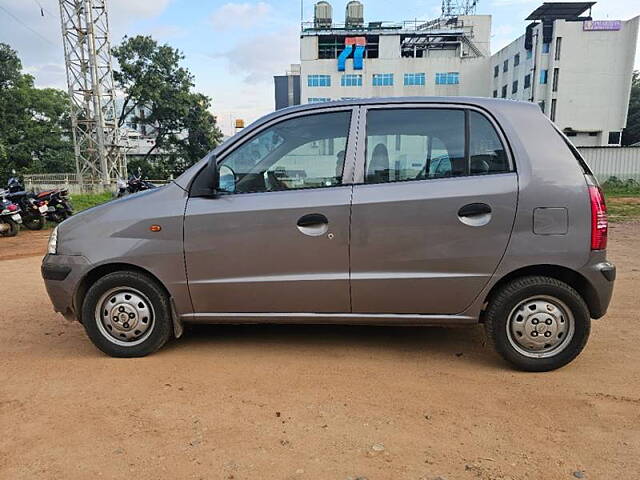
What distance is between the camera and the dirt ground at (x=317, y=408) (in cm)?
230

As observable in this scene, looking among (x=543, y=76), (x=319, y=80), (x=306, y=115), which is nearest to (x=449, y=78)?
(x=543, y=76)

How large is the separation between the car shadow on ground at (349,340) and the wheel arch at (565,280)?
0.62m

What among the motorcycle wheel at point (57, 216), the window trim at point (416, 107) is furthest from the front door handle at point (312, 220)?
the motorcycle wheel at point (57, 216)

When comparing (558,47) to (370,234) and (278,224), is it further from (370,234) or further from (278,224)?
(278,224)

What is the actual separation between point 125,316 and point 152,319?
0.66 ft

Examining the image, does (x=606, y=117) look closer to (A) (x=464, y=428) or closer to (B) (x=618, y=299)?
(B) (x=618, y=299)

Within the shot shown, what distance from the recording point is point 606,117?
144ft

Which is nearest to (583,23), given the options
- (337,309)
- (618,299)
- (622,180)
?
(622,180)

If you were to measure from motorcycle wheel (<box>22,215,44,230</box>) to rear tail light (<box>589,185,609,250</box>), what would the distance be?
12246mm

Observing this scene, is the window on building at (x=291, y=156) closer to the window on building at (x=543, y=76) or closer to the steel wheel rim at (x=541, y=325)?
the steel wheel rim at (x=541, y=325)

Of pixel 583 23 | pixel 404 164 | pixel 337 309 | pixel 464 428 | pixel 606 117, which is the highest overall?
pixel 583 23

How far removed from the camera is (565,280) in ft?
10.7

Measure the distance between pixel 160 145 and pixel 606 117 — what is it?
4025cm

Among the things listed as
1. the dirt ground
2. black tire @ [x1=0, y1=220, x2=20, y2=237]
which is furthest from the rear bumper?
black tire @ [x1=0, y1=220, x2=20, y2=237]
